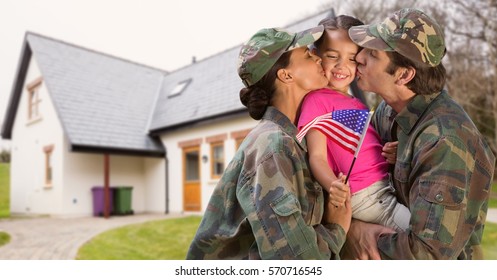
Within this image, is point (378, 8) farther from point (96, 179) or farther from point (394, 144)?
point (96, 179)

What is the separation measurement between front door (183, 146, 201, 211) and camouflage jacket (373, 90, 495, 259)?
10917 mm

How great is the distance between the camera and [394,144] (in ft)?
4.33

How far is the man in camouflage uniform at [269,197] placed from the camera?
111cm

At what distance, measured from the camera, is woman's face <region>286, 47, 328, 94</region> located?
131cm

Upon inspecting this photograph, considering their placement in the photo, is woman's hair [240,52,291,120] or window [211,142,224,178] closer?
woman's hair [240,52,291,120]

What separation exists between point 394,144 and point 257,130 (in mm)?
405

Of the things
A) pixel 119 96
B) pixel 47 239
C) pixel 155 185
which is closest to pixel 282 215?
pixel 47 239

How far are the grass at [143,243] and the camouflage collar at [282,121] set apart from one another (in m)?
4.60

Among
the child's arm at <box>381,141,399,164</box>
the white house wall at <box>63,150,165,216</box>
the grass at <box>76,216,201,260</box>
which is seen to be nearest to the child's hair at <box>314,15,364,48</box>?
the child's arm at <box>381,141,399,164</box>

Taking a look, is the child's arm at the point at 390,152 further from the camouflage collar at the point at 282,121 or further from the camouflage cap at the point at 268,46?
the camouflage cap at the point at 268,46

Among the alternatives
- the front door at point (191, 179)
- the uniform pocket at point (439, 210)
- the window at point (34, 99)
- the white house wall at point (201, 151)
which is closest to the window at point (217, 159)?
the white house wall at point (201, 151)

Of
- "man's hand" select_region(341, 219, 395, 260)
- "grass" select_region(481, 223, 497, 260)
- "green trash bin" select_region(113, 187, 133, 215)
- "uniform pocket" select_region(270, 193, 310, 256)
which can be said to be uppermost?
"uniform pocket" select_region(270, 193, 310, 256)

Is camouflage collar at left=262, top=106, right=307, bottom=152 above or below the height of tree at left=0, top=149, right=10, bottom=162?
below

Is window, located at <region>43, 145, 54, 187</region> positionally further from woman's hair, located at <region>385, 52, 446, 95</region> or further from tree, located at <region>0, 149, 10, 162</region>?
woman's hair, located at <region>385, 52, 446, 95</region>
